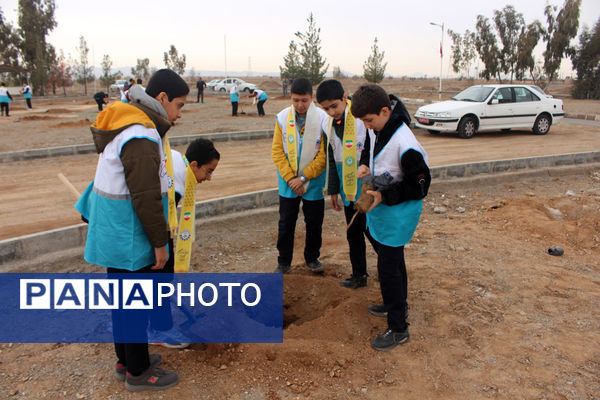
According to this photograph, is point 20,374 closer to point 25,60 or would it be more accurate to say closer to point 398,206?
point 398,206

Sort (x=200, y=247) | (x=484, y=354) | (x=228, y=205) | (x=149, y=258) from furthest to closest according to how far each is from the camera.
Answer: (x=228, y=205) → (x=200, y=247) → (x=484, y=354) → (x=149, y=258)

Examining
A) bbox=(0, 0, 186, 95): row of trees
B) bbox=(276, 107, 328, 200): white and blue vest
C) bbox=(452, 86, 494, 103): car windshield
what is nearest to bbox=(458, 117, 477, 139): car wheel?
bbox=(452, 86, 494, 103): car windshield

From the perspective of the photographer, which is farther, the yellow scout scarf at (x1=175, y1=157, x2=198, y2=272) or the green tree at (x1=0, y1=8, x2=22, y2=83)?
the green tree at (x1=0, y1=8, x2=22, y2=83)

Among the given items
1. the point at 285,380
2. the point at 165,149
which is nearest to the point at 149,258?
the point at 165,149

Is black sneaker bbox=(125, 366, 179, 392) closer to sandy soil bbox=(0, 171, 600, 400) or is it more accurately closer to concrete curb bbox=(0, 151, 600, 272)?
sandy soil bbox=(0, 171, 600, 400)

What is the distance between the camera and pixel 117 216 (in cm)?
239

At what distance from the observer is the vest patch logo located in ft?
10.9

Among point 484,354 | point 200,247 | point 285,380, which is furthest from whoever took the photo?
point 200,247

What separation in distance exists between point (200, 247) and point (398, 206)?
116 inches

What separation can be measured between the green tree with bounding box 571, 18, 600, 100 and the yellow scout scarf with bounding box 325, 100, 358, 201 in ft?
112

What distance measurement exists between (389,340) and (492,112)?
457 inches

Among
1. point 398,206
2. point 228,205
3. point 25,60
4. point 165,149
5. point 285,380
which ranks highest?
point 25,60

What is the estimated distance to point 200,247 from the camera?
5.29 meters

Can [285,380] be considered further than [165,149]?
Yes
